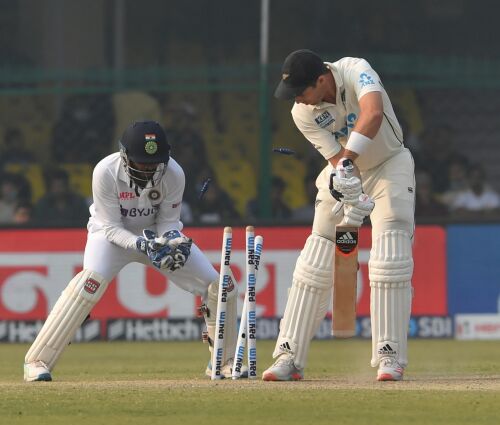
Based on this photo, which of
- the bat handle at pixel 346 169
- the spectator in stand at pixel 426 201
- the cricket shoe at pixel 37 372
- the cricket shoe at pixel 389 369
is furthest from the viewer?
the spectator in stand at pixel 426 201

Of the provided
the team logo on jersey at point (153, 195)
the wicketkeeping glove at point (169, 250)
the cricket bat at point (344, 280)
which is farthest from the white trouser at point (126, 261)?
the cricket bat at point (344, 280)

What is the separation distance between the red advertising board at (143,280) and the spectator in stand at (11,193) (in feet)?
4.06

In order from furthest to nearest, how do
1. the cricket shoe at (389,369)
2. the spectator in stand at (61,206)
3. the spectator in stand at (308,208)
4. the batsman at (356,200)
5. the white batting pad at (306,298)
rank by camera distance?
the spectator in stand at (61,206) → the spectator in stand at (308,208) → the white batting pad at (306,298) → the cricket shoe at (389,369) → the batsman at (356,200)

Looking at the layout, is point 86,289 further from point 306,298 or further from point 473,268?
point 473,268

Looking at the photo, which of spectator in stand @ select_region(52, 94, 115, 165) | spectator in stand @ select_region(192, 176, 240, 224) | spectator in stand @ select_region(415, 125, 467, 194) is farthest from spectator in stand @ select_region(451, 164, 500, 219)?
spectator in stand @ select_region(52, 94, 115, 165)

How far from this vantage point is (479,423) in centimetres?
696

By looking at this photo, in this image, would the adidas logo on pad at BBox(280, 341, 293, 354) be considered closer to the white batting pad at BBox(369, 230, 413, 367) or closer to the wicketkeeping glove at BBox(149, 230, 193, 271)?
the white batting pad at BBox(369, 230, 413, 367)

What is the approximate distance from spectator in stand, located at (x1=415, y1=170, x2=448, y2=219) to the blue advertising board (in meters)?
1.10

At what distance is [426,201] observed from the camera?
15883mm

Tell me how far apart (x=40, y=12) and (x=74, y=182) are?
3.71 metres

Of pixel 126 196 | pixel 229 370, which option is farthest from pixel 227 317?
pixel 126 196

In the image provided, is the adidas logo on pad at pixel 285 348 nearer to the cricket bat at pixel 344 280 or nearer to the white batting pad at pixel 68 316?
the cricket bat at pixel 344 280

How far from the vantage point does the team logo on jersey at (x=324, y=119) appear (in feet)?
28.6

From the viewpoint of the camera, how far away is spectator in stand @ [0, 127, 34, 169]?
55.2ft
